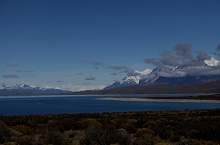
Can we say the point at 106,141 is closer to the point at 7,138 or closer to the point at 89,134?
the point at 89,134

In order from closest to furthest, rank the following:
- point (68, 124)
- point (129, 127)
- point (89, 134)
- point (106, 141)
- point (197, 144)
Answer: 1. point (197, 144)
2. point (106, 141)
3. point (89, 134)
4. point (129, 127)
5. point (68, 124)

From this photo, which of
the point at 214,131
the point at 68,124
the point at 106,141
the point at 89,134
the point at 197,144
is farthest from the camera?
the point at 68,124

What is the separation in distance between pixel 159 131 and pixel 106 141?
20.3 ft

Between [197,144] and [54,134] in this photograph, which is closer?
[197,144]

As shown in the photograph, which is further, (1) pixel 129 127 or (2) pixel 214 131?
(1) pixel 129 127

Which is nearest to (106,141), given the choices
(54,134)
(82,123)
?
(54,134)

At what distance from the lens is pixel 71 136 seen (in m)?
23.3

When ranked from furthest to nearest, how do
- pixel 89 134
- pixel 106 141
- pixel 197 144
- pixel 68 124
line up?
pixel 68 124 → pixel 89 134 → pixel 106 141 → pixel 197 144

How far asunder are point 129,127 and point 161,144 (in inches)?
392

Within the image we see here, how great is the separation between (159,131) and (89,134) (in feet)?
20.2

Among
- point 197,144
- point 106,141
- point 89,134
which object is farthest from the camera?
point 89,134

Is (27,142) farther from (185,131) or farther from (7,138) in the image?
(185,131)

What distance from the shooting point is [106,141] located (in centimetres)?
1886

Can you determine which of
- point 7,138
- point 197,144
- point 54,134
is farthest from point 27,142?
point 197,144
